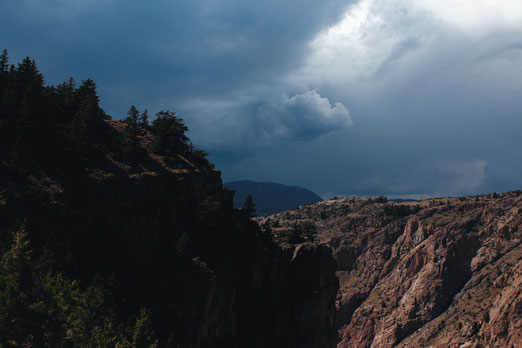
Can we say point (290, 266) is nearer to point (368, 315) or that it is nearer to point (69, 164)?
point (69, 164)

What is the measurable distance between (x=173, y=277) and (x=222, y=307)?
10.1 metres

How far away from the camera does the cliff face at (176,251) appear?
4497 centimetres

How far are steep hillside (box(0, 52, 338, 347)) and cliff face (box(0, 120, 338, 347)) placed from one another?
0.18 meters

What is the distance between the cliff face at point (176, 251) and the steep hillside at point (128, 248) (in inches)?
7.0

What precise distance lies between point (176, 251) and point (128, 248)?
719 cm

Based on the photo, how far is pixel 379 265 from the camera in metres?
196

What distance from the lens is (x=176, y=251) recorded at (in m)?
54.9

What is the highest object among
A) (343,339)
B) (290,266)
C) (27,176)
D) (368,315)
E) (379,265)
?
(27,176)

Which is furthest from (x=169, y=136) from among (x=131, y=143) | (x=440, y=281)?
(x=440, y=281)

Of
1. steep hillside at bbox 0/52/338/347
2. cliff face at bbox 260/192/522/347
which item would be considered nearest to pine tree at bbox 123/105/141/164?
steep hillside at bbox 0/52/338/347

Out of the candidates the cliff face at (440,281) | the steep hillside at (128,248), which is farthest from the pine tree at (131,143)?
the cliff face at (440,281)

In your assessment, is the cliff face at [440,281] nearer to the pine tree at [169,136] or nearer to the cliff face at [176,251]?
the cliff face at [176,251]

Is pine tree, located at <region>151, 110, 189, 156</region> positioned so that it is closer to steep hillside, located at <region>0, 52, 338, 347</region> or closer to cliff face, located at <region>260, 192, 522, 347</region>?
steep hillside, located at <region>0, 52, 338, 347</region>

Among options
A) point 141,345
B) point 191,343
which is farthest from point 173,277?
point 141,345
